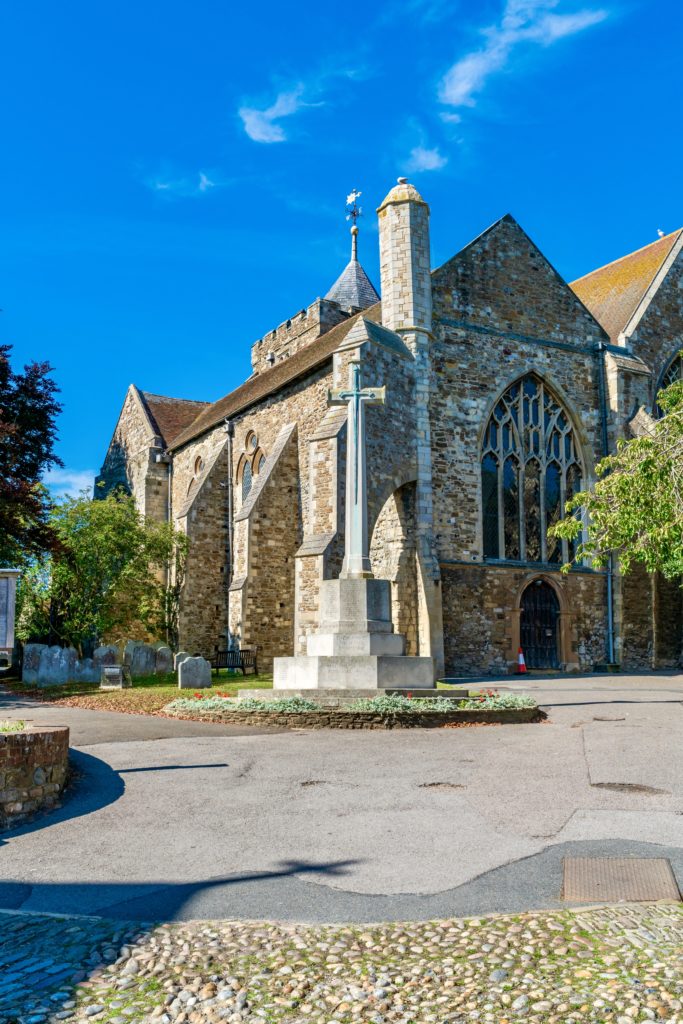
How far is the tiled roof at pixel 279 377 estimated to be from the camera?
2423 cm

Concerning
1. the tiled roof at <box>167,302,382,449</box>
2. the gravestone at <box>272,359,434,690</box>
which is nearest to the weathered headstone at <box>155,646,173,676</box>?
the tiled roof at <box>167,302,382,449</box>

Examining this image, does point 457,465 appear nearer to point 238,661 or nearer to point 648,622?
point 648,622

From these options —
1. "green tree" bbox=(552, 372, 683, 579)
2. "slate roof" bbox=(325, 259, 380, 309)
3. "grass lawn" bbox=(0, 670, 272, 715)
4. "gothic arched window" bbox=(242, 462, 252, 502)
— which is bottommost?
"grass lawn" bbox=(0, 670, 272, 715)

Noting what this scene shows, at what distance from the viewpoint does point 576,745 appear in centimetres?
1059

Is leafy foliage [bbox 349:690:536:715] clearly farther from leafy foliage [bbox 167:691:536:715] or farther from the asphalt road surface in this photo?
the asphalt road surface

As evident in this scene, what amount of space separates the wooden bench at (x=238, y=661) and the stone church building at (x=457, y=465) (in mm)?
484

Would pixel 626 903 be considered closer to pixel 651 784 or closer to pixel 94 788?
pixel 651 784

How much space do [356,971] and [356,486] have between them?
11.5 meters

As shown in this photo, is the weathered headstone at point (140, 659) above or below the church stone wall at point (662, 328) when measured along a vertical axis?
below

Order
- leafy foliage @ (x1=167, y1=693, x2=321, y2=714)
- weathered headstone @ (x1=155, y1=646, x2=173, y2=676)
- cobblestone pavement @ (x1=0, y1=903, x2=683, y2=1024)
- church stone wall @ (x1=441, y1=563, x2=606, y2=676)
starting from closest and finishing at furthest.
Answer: cobblestone pavement @ (x1=0, y1=903, x2=683, y2=1024)
leafy foliage @ (x1=167, y1=693, x2=321, y2=714)
church stone wall @ (x1=441, y1=563, x2=606, y2=676)
weathered headstone @ (x1=155, y1=646, x2=173, y2=676)

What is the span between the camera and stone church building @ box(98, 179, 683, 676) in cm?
2098

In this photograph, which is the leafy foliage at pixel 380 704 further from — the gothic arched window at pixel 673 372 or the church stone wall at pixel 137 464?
the church stone wall at pixel 137 464

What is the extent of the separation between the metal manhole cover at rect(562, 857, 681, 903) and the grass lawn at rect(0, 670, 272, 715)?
9.88 metres

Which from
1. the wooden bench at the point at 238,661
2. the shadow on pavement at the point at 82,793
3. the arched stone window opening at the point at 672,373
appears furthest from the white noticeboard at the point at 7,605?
the arched stone window opening at the point at 672,373
